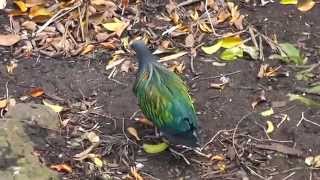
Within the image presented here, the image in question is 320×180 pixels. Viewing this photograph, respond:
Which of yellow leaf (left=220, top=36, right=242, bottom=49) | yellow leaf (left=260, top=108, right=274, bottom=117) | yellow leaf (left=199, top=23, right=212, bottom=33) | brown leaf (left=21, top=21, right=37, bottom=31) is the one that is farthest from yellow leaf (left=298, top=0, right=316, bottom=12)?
brown leaf (left=21, top=21, right=37, bottom=31)

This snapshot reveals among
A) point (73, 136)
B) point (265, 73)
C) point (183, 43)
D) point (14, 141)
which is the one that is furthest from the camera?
point (183, 43)

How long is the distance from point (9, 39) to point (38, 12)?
1.27 ft

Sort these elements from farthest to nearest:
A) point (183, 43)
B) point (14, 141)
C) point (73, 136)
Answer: point (183, 43), point (73, 136), point (14, 141)

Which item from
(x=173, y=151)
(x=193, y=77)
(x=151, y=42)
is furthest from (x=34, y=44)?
(x=173, y=151)

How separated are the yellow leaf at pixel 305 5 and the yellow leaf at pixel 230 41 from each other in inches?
25.6

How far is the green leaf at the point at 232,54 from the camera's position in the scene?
559 centimetres

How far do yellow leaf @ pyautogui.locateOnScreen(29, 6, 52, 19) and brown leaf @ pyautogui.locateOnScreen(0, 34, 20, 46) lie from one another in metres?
0.29

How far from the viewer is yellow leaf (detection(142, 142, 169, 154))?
188 inches

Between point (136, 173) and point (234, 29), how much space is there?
184 centimetres

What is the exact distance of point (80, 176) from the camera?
15.0ft

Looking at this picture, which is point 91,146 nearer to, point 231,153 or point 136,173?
point 136,173

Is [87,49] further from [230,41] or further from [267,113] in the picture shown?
[267,113]

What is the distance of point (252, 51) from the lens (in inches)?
221

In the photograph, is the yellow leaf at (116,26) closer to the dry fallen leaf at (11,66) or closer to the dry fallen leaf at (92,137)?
the dry fallen leaf at (11,66)
